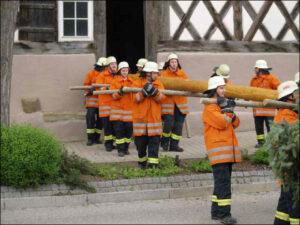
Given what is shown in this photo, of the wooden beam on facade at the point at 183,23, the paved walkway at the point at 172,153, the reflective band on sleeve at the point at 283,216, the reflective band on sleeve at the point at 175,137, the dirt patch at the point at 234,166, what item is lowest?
the reflective band on sleeve at the point at 283,216

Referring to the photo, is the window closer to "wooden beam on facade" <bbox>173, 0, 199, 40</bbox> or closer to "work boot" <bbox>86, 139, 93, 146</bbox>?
"wooden beam on facade" <bbox>173, 0, 199, 40</bbox>

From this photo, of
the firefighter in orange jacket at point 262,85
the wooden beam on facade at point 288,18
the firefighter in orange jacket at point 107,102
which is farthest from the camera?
the wooden beam on facade at point 288,18

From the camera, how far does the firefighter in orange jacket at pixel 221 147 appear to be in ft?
26.5

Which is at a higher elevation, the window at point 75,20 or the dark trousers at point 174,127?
the window at point 75,20

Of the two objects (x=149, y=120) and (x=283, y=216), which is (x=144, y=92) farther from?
(x=283, y=216)

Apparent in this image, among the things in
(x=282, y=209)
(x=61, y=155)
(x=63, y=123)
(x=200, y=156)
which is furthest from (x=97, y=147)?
(x=282, y=209)

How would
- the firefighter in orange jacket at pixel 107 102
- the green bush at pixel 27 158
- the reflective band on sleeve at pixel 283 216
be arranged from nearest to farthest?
the reflective band on sleeve at pixel 283 216
the green bush at pixel 27 158
the firefighter in orange jacket at pixel 107 102

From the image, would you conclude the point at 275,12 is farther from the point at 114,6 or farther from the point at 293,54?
the point at 114,6

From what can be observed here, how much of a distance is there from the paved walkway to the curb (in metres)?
2.04

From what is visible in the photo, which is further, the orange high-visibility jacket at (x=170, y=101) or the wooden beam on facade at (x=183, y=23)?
the wooden beam on facade at (x=183, y=23)

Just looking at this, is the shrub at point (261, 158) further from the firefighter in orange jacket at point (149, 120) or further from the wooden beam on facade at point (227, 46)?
the wooden beam on facade at point (227, 46)

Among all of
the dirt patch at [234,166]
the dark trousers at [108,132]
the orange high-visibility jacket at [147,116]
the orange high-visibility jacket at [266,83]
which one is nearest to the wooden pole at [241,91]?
the orange high-visibility jacket at [147,116]

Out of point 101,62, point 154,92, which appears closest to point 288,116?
point 154,92

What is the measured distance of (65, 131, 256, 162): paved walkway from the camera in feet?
39.1
